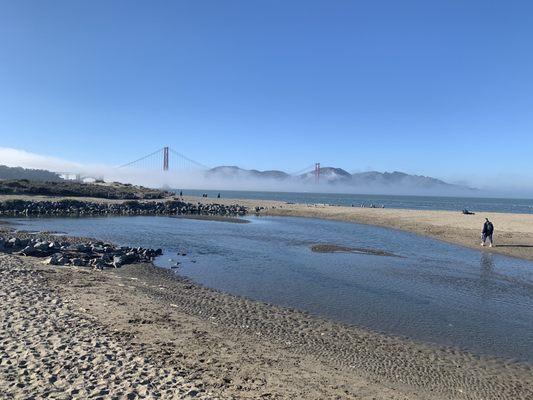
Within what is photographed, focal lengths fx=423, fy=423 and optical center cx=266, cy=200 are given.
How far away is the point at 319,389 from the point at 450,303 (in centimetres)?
Answer: 989

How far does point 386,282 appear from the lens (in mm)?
19094

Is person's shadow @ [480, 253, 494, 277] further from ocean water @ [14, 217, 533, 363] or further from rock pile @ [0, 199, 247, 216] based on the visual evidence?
rock pile @ [0, 199, 247, 216]

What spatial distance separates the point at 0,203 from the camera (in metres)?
48.8

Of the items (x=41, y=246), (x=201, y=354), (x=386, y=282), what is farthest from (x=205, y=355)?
(x=41, y=246)

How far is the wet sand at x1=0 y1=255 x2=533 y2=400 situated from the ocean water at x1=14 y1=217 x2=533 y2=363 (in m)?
1.52

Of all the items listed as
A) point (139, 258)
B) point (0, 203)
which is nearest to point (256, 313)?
point (139, 258)

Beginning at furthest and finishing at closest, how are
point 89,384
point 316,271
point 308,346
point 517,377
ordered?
point 316,271, point 308,346, point 517,377, point 89,384

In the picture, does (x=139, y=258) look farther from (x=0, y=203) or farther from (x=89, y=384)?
(x=0, y=203)

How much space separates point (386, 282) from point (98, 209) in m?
44.1

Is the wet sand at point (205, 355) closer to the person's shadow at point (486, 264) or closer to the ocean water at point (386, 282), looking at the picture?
the ocean water at point (386, 282)

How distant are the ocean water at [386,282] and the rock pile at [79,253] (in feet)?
5.39

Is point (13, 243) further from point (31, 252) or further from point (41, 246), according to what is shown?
point (31, 252)

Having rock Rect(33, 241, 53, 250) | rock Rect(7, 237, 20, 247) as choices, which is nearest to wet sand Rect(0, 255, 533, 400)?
rock Rect(33, 241, 53, 250)

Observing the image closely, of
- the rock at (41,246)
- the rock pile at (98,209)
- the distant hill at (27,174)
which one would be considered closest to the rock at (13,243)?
the rock at (41,246)
